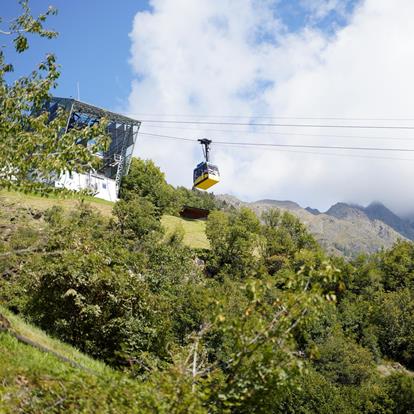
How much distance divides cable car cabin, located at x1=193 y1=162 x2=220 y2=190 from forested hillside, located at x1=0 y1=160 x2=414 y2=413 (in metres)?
9.08

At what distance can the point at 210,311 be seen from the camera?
286 inches

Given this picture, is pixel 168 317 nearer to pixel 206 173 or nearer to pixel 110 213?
pixel 206 173

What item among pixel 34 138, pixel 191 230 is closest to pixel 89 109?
pixel 191 230

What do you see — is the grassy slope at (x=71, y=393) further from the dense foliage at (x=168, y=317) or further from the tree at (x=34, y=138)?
the tree at (x=34, y=138)

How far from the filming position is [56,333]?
2117cm

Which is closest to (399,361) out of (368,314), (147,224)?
(368,314)

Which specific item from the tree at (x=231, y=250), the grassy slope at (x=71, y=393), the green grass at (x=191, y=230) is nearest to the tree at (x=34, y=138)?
the grassy slope at (x=71, y=393)

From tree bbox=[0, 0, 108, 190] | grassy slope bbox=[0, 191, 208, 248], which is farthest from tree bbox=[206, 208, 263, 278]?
tree bbox=[0, 0, 108, 190]

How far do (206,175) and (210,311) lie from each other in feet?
117

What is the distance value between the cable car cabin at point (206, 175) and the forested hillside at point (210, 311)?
908 centimetres

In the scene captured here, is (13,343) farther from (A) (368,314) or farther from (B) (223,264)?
(A) (368,314)

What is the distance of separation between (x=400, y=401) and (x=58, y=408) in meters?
43.8

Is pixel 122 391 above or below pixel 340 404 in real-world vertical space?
above

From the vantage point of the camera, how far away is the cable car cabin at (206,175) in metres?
42.8
